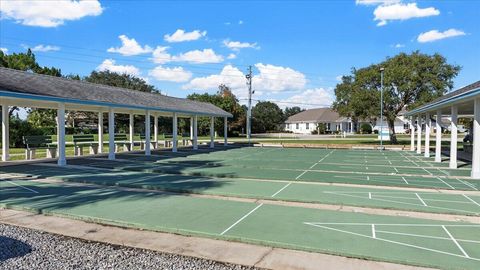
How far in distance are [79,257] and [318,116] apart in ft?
249

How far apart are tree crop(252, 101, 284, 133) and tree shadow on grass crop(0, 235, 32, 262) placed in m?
66.3

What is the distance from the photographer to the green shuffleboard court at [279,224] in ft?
17.6

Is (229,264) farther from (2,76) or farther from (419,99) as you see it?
(419,99)

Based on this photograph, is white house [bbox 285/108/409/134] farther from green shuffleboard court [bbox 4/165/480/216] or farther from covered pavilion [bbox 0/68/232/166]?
green shuffleboard court [bbox 4/165/480/216]

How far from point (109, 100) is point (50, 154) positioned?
13.0ft

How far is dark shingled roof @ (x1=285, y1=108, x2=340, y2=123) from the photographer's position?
75.7m

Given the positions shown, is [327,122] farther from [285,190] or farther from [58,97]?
[285,190]

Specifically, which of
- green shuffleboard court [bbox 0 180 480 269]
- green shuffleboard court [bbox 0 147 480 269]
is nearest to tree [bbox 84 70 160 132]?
green shuffleboard court [bbox 0 147 480 269]

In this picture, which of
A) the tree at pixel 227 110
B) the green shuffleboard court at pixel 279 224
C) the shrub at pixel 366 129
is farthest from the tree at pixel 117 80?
the green shuffleboard court at pixel 279 224

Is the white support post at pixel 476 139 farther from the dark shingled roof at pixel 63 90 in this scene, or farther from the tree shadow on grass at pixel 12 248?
the dark shingled roof at pixel 63 90

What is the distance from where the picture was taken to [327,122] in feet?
246

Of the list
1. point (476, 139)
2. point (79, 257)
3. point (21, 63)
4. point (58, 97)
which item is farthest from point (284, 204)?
point (21, 63)

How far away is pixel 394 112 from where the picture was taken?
116 ft

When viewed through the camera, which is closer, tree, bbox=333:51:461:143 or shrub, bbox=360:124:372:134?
tree, bbox=333:51:461:143
